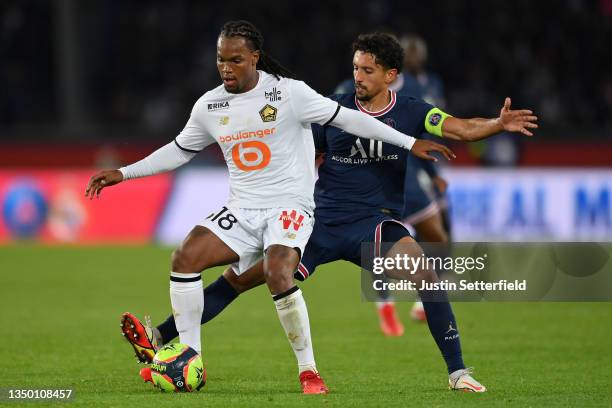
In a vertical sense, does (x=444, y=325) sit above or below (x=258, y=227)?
below

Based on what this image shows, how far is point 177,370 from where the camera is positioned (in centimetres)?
649

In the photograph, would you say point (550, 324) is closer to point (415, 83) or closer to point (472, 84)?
Answer: point (415, 83)

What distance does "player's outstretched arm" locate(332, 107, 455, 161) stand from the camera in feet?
21.0

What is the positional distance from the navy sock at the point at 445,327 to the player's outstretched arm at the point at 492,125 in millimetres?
921

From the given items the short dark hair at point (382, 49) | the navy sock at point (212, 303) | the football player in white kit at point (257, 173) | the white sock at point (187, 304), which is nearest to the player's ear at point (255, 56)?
the football player in white kit at point (257, 173)

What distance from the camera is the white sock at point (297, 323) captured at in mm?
6480

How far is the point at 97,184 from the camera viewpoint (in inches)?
267

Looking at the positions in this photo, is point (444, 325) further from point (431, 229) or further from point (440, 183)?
point (440, 183)

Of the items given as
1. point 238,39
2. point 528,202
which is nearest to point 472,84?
point 528,202

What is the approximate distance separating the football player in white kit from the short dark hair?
52 centimetres

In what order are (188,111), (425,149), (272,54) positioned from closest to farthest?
1. (425,149)
2. (188,111)
3. (272,54)

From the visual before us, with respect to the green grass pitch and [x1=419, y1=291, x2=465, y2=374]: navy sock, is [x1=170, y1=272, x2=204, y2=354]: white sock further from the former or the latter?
[x1=419, y1=291, x2=465, y2=374]: navy sock

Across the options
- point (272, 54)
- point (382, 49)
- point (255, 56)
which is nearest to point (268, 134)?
point (255, 56)

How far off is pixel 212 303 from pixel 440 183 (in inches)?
129
